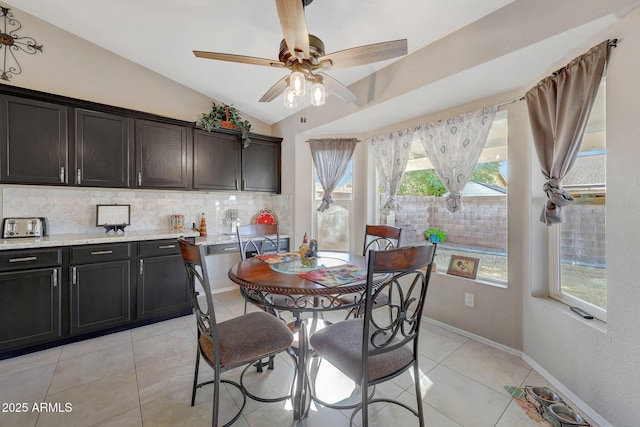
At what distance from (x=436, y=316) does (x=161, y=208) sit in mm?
3507

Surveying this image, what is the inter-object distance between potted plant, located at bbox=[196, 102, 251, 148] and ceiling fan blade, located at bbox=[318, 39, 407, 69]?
2.22 meters

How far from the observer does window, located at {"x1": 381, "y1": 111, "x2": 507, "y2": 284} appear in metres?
2.45

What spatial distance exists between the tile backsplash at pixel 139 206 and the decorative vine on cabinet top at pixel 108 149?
307 mm

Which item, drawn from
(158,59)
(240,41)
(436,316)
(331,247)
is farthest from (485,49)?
(158,59)

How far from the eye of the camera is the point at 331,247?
3791mm

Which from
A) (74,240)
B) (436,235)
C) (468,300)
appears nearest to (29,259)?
(74,240)

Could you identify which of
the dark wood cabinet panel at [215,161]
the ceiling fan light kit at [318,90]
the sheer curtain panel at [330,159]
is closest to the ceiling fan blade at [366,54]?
the ceiling fan light kit at [318,90]

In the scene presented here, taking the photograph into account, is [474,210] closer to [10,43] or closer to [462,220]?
[462,220]

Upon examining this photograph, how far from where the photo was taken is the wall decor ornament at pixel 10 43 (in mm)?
2471

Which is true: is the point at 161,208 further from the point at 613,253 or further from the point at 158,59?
the point at 613,253

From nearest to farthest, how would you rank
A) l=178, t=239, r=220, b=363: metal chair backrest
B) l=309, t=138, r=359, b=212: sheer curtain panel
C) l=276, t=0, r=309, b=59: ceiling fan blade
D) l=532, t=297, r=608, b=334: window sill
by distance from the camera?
1. l=276, t=0, r=309, b=59: ceiling fan blade
2. l=178, t=239, r=220, b=363: metal chair backrest
3. l=532, t=297, r=608, b=334: window sill
4. l=309, t=138, r=359, b=212: sheer curtain panel

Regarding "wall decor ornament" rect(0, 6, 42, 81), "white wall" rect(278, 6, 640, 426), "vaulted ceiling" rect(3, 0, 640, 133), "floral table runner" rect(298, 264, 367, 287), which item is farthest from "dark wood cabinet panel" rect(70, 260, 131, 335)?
"white wall" rect(278, 6, 640, 426)

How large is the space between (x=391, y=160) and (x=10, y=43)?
13.0 ft

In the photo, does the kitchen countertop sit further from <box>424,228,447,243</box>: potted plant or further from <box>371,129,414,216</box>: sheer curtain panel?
<box>424,228,447,243</box>: potted plant
